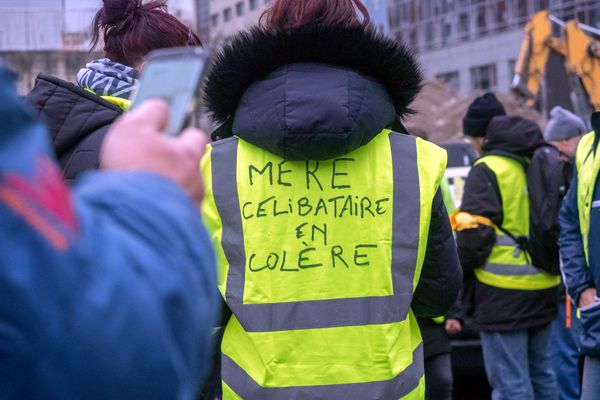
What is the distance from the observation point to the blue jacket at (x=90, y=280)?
84cm

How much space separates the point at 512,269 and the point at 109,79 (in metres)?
3.24

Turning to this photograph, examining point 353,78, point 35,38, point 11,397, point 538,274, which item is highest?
point 35,38

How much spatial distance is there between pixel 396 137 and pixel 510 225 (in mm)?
2760

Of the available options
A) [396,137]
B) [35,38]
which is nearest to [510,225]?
[396,137]

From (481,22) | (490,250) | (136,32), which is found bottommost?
(490,250)

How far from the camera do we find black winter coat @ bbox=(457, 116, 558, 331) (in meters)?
5.21

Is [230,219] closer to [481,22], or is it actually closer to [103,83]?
[103,83]

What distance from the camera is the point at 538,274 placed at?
5.28m

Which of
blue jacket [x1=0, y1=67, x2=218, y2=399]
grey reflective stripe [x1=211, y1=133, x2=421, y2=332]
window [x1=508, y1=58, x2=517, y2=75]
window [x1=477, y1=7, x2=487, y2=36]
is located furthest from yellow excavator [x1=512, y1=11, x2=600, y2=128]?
window [x1=477, y1=7, x2=487, y2=36]

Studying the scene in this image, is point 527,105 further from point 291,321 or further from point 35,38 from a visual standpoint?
point 291,321

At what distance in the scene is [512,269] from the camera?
5305 mm

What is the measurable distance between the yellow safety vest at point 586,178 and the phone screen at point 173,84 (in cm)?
316

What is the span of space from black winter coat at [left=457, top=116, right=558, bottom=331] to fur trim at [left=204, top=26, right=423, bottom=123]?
8.59 ft

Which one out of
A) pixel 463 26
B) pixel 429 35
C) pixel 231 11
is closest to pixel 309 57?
pixel 463 26
